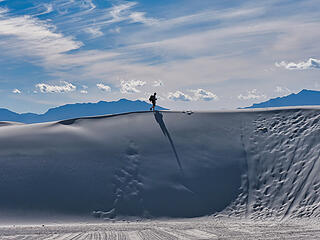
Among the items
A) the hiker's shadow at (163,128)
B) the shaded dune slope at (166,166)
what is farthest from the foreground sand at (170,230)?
the hiker's shadow at (163,128)

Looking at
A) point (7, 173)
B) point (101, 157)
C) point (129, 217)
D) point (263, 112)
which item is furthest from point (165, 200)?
point (263, 112)

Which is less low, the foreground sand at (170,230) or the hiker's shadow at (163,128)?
the hiker's shadow at (163,128)

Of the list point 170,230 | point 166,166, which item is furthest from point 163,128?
point 170,230

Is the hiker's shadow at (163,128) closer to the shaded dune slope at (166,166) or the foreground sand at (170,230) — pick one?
the shaded dune slope at (166,166)

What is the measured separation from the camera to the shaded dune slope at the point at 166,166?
1931 centimetres

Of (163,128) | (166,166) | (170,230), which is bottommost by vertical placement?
(170,230)

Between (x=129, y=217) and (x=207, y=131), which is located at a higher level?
(x=207, y=131)

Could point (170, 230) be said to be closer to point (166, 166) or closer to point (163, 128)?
point (166, 166)

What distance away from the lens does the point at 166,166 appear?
863 inches

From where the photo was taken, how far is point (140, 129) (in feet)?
82.3

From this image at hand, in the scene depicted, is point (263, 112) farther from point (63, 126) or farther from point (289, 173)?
point (63, 126)

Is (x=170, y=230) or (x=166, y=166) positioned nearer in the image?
(x=170, y=230)

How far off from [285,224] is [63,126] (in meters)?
14.5

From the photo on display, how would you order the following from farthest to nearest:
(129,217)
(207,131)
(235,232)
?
(207,131), (129,217), (235,232)
